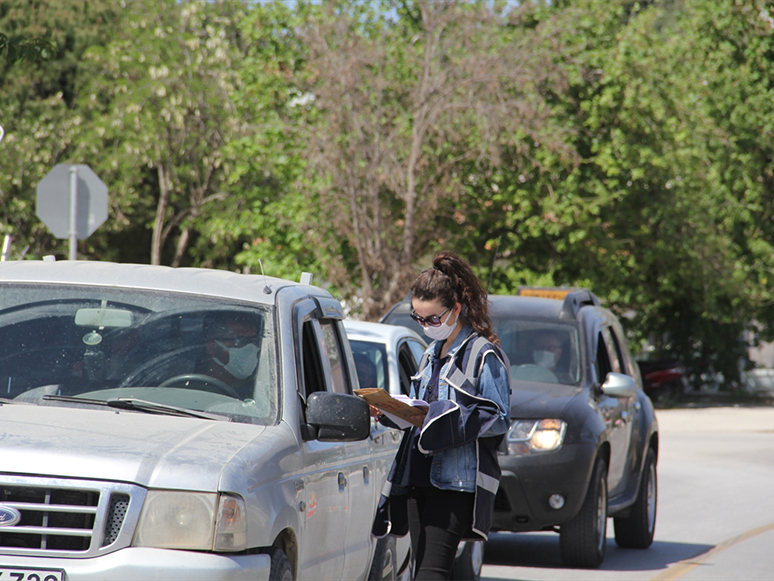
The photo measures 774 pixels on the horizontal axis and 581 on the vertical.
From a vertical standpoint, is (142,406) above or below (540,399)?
above

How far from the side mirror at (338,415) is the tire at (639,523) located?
5776 mm

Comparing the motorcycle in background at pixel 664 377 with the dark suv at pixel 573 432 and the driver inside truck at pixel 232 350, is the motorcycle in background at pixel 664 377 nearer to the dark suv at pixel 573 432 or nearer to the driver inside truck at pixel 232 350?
the dark suv at pixel 573 432

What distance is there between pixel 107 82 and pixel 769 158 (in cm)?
1678

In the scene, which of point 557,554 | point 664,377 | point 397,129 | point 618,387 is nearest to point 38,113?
point 397,129

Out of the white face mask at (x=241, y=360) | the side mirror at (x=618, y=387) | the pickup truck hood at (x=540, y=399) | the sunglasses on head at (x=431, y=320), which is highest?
the sunglasses on head at (x=431, y=320)

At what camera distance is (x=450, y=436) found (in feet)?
14.1

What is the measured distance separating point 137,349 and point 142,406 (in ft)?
1.24

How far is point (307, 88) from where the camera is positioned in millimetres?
21641

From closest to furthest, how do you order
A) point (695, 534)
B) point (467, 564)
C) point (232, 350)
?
1. point (232, 350)
2. point (467, 564)
3. point (695, 534)

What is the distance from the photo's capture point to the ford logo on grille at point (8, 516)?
3570 millimetres

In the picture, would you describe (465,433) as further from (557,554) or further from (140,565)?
(557,554)

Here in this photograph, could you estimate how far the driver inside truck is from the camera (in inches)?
179

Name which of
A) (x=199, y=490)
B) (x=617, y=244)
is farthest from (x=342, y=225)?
(x=199, y=490)

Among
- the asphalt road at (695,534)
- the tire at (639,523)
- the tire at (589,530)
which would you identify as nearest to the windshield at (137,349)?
the asphalt road at (695,534)
